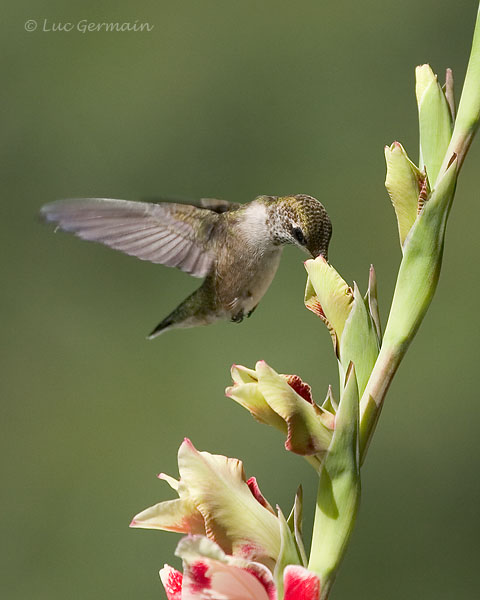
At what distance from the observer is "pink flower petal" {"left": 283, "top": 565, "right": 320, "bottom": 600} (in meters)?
0.88

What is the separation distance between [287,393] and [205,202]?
41.0 inches

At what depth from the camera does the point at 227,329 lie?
440cm

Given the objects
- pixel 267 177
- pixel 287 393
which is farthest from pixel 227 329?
pixel 287 393

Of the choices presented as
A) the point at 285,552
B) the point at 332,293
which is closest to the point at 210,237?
the point at 332,293

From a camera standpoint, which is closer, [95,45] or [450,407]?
[450,407]

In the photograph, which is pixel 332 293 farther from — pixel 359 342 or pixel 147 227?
pixel 147 227

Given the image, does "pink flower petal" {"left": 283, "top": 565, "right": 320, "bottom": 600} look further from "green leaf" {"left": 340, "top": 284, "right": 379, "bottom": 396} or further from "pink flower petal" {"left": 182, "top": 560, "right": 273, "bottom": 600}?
"green leaf" {"left": 340, "top": 284, "right": 379, "bottom": 396}

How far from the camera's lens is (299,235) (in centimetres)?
153

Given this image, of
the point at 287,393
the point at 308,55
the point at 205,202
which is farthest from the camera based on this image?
the point at 308,55

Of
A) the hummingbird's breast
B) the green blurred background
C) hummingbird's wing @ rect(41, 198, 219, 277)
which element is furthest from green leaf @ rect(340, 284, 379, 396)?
the green blurred background

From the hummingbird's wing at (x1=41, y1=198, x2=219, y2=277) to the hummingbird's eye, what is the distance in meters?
0.26

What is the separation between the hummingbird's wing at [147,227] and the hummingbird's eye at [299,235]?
0.87ft

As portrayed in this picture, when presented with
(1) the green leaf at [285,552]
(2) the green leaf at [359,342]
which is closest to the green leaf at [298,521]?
(1) the green leaf at [285,552]

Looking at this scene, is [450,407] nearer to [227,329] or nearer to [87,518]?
[227,329]
